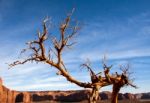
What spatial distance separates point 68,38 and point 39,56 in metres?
1.74

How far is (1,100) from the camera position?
134 meters

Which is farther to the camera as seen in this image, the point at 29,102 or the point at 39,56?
the point at 29,102

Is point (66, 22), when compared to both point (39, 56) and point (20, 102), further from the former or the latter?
point (20, 102)

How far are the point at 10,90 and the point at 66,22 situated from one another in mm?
146784

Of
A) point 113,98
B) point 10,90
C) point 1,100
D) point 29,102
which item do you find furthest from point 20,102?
point 113,98

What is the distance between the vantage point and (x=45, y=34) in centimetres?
1430

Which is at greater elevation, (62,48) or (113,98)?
Result: (62,48)

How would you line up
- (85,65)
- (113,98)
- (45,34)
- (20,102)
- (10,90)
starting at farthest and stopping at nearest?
(20,102) < (10,90) < (113,98) < (85,65) < (45,34)

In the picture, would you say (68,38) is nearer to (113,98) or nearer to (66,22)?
(66,22)

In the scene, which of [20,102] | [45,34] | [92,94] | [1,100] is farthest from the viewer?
[20,102]

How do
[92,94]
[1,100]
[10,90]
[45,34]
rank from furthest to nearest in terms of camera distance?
1. [10,90]
2. [1,100]
3. [92,94]
4. [45,34]

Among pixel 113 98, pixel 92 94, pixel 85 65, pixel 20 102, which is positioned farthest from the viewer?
pixel 20 102

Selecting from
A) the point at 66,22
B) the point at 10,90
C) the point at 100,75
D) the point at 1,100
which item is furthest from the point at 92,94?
the point at 10,90

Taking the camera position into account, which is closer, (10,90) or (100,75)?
(100,75)
